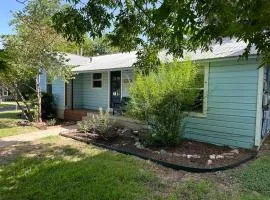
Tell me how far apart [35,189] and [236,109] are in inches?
236

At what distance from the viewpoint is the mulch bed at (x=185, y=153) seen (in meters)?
6.88

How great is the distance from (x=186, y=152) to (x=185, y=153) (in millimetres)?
116

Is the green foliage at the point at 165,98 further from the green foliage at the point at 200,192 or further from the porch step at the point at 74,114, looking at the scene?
the porch step at the point at 74,114

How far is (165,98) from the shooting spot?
26.8 ft

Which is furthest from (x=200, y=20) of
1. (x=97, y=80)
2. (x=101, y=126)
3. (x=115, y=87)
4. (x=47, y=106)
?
(x=47, y=106)

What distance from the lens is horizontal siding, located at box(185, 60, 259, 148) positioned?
8.20m

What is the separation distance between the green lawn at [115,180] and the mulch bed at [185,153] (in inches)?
12.3

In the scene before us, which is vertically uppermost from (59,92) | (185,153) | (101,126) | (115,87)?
(115,87)

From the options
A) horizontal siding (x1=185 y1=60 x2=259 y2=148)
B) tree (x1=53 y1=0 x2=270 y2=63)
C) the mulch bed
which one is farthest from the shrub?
tree (x1=53 y1=0 x2=270 y2=63)

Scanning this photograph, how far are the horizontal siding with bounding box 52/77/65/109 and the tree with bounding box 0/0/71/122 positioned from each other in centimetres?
357

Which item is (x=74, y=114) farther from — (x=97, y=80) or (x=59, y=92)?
(x=59, y=92)

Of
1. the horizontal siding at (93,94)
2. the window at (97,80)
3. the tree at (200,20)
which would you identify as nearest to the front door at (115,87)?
the horizontal siding at (93,94)

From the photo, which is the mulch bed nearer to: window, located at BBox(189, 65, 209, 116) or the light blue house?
the light blue house

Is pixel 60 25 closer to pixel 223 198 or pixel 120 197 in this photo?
pixel 120 197
